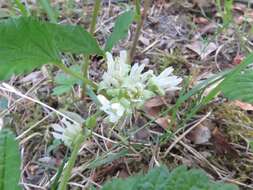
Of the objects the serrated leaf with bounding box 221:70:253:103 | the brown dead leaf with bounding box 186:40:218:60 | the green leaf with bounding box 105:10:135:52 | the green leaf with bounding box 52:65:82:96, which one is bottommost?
the brown dead leaf with bounding box 186:40:218:60

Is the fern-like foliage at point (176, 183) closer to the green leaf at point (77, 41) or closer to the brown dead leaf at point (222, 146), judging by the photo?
the green leaf at point (77, 41)

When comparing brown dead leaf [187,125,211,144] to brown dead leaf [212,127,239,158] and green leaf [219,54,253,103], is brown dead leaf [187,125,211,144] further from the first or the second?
green leaf [219,54,253,103]

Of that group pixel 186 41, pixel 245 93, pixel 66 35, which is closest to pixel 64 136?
pixel 66 35

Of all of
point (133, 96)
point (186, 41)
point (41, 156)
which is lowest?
point (41, 156)

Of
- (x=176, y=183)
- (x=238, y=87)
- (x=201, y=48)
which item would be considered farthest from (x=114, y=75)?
(x=201, y=48)

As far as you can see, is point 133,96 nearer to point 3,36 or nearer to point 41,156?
point 3,36

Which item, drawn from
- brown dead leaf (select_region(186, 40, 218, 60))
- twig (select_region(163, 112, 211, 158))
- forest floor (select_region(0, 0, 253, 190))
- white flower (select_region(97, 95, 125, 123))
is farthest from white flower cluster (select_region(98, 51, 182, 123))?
brown dead leaf (select_region(186, 40, 218, 60))
